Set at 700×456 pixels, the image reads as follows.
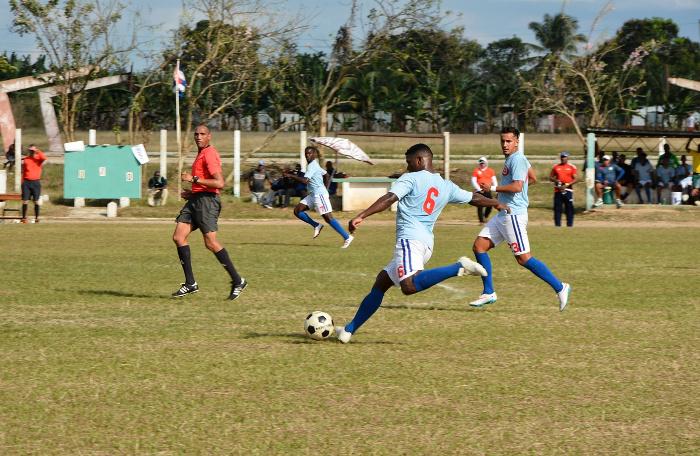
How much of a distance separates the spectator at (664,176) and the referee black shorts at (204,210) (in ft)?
77.2

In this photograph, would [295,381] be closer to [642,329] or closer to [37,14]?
[642,329]

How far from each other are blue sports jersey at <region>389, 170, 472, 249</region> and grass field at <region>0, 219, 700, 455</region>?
1.01 metres

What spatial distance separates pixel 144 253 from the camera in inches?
745

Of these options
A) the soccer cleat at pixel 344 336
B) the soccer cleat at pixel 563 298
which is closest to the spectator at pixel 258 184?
the soccer cleat at pixel 563 298

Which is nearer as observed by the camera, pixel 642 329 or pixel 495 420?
pixel 495 420

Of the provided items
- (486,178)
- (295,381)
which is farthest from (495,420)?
(486,178)

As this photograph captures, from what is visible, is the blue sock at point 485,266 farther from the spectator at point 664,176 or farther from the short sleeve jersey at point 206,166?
the spectator at point 664,176

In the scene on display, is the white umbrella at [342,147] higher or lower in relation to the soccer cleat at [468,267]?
higher

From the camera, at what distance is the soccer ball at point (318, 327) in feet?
30.7

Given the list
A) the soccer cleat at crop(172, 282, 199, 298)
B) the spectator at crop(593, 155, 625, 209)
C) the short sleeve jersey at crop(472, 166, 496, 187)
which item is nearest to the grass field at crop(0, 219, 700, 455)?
the soccer cleat at crop(172, 282, 199, 298)

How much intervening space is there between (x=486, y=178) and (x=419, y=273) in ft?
61.7

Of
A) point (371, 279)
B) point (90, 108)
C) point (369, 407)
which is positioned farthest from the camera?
point (90, 108)

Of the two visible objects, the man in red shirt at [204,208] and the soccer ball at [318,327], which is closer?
the soccer ball at [318,327]

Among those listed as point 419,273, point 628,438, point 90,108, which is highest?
point 90,108
